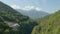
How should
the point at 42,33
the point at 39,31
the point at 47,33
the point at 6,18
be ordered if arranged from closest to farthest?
1. the point at 47,33
2. the point at 42,33
3. the point at 39,31
4. the point at 6,18

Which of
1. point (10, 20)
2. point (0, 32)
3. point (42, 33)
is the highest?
point (10, 20)

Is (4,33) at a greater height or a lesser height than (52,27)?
lesser

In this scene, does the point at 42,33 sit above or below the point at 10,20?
below

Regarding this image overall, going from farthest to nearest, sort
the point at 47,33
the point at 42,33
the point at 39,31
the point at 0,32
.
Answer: the point at 39,31
the point at 42,33
the point at 47,33
the point at 0,32

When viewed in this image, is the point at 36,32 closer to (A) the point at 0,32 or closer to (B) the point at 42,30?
(B) the point at 42,30

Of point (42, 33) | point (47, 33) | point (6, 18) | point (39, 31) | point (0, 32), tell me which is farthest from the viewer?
point (6, 18)

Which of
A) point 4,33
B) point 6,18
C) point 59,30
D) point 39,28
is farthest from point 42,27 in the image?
point 4,33

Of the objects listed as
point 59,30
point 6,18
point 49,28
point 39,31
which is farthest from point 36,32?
point 6,18

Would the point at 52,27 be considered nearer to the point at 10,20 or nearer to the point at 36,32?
the point at 36,32

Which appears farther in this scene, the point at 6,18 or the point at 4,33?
the point at 6,18
